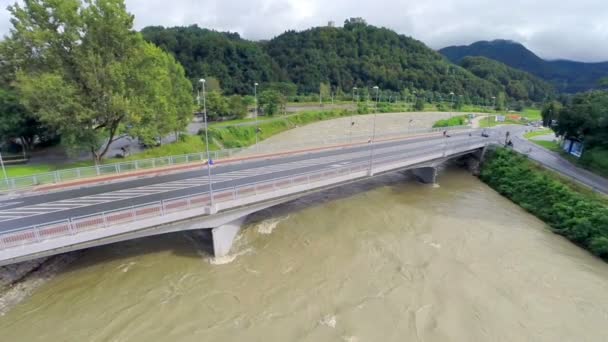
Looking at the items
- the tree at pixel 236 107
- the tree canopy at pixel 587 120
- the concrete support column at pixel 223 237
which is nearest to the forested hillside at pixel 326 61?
the tree at pixel 236 107

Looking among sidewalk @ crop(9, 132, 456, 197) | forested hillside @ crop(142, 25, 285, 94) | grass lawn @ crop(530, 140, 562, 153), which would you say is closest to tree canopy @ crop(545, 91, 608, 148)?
grass lawn @ crop(530, 140, 562, 153)

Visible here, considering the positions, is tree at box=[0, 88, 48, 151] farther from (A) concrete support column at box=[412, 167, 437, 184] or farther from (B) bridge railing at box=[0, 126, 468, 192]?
(A) concrete support column at box=[412, 167, 437, 184]

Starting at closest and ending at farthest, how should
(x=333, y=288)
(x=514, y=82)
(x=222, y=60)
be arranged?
(x=333, y=288) < (x=222, y=60) < (x=514, y=82)

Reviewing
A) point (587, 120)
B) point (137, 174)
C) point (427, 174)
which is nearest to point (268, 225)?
point (137, 174)

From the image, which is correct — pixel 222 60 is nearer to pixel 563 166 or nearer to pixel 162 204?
pixel 563 166

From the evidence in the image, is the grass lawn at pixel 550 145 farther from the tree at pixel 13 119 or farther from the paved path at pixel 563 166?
the tree at pixel 13 119
